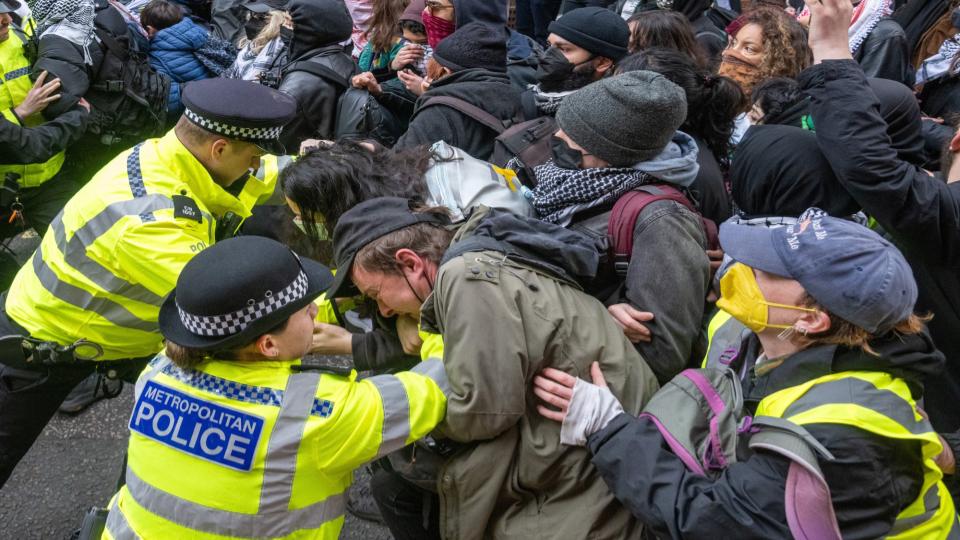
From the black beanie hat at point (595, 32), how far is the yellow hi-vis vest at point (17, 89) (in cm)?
306

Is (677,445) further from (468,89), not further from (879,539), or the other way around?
(468,89)

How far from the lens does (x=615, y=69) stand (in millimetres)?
3244

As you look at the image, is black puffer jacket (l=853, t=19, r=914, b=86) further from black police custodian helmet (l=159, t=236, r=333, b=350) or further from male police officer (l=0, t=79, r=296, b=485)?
black police custodian helmet (l=159, t=236, r=333, b=350)

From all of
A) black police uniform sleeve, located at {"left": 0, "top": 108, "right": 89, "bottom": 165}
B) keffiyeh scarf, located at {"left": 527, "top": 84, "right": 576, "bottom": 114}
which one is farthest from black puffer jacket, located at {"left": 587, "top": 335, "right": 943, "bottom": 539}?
black police uniform sleeve, located at {"left": 0, "top": 108, "right": 89, "bottom": 165}

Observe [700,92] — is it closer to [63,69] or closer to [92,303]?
[92,303]

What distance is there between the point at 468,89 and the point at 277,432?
2.08 metres

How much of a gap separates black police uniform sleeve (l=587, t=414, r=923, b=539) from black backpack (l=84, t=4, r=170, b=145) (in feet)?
14.9

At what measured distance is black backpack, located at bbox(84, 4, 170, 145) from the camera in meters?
5.19

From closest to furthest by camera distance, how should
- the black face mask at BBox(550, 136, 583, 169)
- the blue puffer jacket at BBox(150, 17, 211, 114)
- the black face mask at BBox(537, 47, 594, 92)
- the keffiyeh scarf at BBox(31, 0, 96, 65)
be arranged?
the black face mask at BBox(550, 136, 583, 169) → the black face mask at BBox(537, 47, 594, 92) → the keffiyeh scarf at BBox(31, 0, 96, 65) → the blue puffer jacket at BBox(150, 17, 211, 114)

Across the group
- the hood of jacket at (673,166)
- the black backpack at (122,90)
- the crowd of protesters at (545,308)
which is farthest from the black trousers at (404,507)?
the black backpack at (122,90)

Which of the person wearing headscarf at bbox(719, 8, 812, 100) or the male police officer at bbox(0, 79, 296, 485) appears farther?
the person wearing headscarf at bbox(719, 8, 812, 100)

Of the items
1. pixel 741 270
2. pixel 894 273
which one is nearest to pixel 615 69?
pixel 741 270

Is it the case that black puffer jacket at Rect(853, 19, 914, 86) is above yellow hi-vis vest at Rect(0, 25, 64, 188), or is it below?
above

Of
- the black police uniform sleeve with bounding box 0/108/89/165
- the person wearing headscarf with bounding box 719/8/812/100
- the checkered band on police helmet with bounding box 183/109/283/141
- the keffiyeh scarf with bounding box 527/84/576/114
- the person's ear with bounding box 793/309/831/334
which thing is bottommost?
the black police uniform sleeve with bounding box 0/108/89/165
